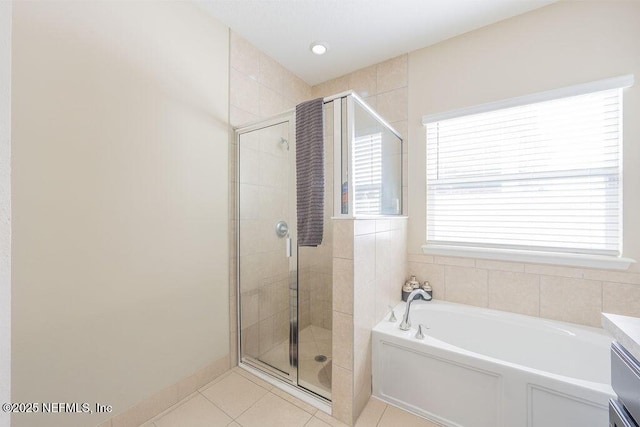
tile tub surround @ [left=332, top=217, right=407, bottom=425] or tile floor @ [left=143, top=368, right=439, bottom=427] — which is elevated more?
tile tub surround @ [left=332, top=217, right=407, bottom=425]

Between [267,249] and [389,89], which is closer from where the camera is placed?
[267,249]

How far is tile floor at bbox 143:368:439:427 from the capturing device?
1.42 meters

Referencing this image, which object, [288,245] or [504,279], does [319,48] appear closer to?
[288,245]

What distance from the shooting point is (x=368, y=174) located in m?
1.65

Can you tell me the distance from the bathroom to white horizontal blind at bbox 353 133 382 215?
0.16 metres

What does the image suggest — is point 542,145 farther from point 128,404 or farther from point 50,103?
point 128,404

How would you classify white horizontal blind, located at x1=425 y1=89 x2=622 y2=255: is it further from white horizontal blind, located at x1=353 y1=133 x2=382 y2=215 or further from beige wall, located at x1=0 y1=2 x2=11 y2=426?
beige wall, located at x1=0 y1=2 x2=11 y2=426

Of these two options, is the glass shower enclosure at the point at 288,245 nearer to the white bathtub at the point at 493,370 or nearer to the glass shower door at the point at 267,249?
the glass shower door at the point at 267,249

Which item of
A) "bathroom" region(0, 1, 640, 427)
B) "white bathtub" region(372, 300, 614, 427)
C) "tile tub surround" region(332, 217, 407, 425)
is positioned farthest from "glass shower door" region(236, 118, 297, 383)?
"white bathtub" region(372, 300, 614, 427)

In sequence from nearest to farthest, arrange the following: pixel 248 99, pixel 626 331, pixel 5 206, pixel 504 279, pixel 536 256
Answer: pixel 5 206 → pixel 626 331 → pixel 536 256 → pixel 504 279 → pixel 248 99

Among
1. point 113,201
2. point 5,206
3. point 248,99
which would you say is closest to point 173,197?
point 113,201

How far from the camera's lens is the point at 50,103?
1121 mm

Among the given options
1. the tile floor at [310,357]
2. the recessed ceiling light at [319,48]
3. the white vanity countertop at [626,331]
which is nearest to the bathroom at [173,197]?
the tile floor at [310,357]

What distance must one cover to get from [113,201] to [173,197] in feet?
1.00
